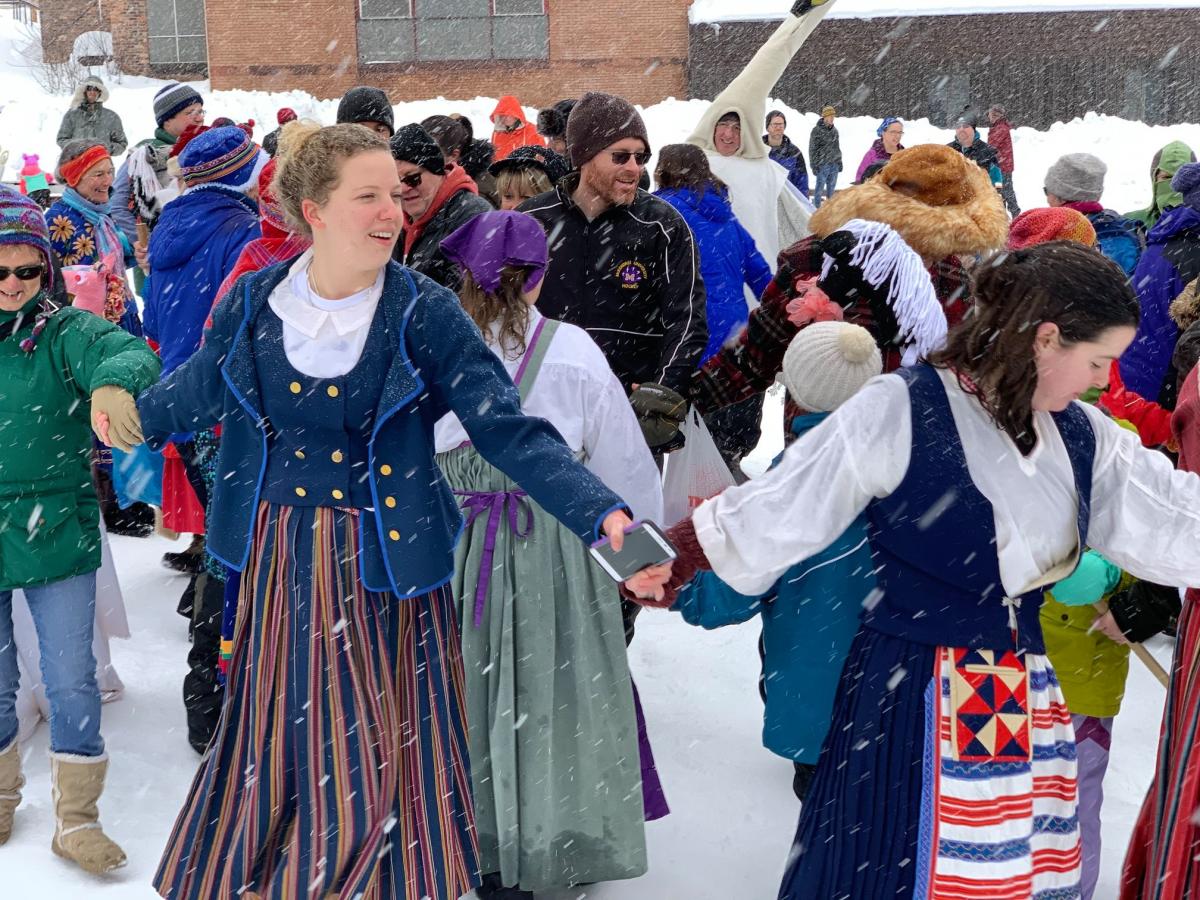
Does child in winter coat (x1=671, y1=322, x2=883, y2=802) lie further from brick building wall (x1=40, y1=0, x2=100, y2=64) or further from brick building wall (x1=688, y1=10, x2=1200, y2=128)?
brick building wall (x1=40, y1=0, x2=100, y2=64)

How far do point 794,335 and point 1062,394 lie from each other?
1.25 metres

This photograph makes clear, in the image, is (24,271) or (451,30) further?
(451,30)

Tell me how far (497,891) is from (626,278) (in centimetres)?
202

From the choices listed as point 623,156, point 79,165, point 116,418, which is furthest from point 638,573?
point 79,165

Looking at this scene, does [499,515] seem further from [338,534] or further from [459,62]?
[459,62]

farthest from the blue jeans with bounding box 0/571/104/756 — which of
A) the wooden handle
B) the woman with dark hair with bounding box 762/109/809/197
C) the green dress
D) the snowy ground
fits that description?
the woman with dark hair with bounding box 762/109/809/197

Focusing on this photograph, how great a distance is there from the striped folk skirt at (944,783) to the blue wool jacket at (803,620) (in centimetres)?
69

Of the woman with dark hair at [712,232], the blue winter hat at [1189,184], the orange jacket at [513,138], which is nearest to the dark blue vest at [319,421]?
the woman with dark hair at [712,232]

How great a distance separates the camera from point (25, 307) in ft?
12.0

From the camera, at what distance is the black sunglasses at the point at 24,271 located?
3607mm

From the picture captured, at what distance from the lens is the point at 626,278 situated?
455 centimetres

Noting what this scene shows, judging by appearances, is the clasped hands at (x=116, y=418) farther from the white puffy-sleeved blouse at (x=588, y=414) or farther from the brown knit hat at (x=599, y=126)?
the brown knit hat at (x=599, y=126)

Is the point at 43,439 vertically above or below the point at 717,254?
below

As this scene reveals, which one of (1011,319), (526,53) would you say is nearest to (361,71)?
(526,53)
